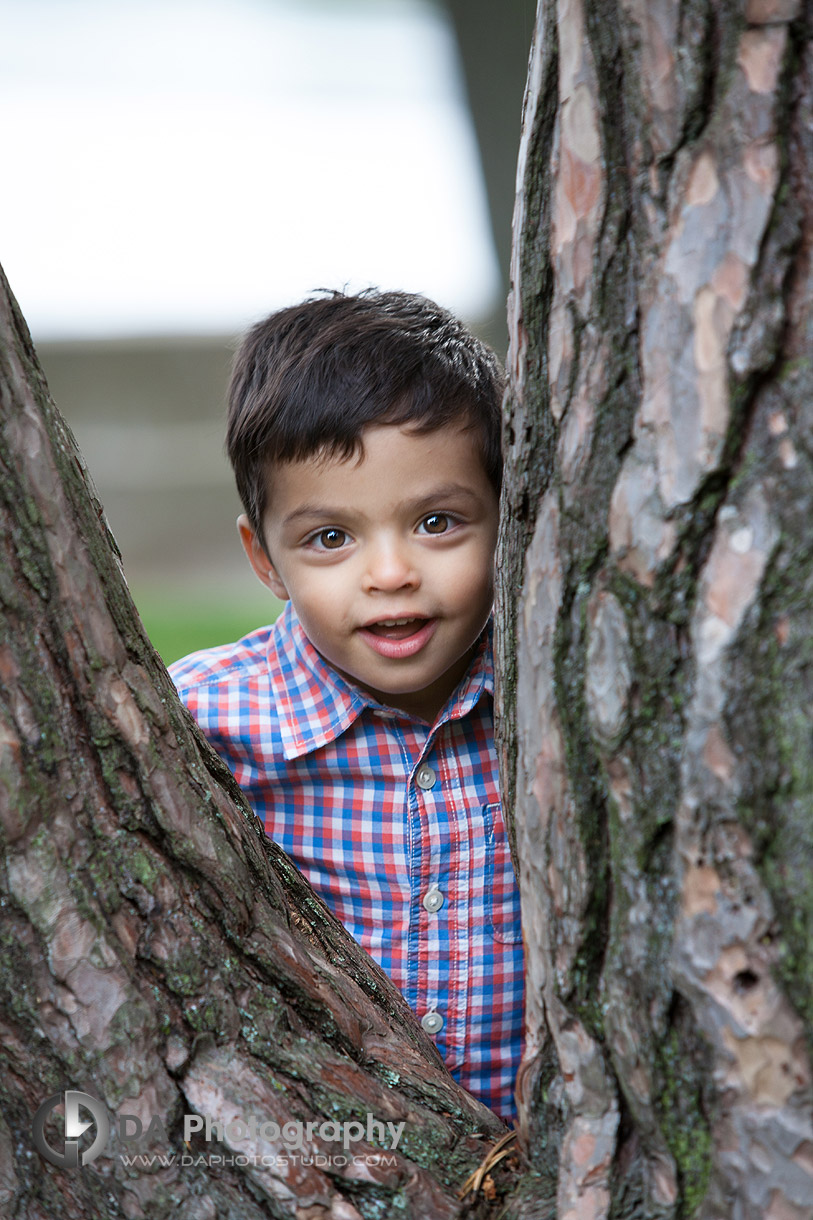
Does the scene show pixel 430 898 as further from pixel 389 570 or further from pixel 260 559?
pixel 260 559

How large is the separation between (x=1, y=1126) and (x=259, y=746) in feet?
2.44

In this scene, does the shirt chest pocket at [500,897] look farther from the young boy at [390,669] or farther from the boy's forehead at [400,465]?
the boy's forehead at [400,465]

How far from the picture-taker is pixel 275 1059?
975 mm

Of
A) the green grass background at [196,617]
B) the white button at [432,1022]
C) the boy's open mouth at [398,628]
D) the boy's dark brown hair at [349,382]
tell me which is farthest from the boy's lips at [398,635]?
the green grass background at [196,617]

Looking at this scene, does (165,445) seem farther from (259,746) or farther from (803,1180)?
(803,1180)

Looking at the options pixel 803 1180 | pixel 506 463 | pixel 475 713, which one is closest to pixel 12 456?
pixel 506 463

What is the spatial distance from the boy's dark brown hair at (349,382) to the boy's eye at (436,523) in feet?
0.33

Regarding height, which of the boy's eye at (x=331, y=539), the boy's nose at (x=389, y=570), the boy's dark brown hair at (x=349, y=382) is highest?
the boy's dark brown hair at (x=349, y=382)

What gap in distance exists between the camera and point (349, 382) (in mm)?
1588

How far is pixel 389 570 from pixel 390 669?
0.17 m

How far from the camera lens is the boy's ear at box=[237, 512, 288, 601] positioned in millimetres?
1788

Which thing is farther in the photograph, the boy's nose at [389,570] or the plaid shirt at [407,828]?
the plaid shirt at [407,828]

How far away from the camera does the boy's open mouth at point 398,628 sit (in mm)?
1541

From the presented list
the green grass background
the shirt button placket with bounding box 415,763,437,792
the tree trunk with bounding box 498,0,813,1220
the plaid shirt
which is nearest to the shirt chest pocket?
the plaid shirt
